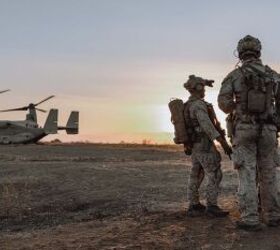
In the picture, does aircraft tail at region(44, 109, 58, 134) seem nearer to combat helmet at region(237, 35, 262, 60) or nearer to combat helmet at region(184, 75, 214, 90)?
combat helmet at region(184, 75, 214, 90)

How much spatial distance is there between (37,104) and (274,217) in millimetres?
46810

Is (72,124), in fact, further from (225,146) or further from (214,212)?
(225,146)

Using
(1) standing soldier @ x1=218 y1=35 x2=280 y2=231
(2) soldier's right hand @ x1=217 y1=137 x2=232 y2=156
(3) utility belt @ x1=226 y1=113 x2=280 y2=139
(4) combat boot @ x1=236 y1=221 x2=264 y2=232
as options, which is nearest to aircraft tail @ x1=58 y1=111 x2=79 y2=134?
(2) soldier's right hand @ x1=217 y1=137 x2=232 y2=156

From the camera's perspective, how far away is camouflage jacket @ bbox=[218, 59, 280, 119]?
25.9 ft

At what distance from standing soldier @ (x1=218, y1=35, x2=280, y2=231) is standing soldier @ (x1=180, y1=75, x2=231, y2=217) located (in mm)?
659

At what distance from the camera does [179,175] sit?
16.4 metres

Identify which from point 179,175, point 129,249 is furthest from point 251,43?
point 179,175

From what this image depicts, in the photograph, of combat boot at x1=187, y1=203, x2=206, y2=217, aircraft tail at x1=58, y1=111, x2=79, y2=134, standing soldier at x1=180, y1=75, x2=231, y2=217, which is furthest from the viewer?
aircraft tail at x1=58, y1=111, x2=79, y2=134

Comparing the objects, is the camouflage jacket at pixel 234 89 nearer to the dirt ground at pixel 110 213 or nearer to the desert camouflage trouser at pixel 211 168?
the desert camouflage trouser at pixel 211 168

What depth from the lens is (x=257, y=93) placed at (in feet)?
25.5

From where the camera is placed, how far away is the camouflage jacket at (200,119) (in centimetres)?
869

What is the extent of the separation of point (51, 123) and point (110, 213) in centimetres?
4111

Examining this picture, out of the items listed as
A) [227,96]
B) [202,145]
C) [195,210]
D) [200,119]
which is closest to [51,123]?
[195,210]

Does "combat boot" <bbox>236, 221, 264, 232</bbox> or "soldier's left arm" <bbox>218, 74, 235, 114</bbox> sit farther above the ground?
"soldier's left arm" <bbox>218, 74, 235, 114</bbox>
